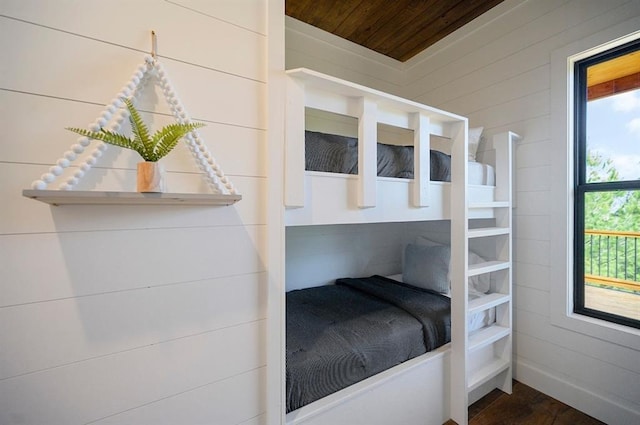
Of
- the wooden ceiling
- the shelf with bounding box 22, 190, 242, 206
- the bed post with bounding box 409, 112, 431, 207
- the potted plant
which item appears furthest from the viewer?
the wooden ceiling

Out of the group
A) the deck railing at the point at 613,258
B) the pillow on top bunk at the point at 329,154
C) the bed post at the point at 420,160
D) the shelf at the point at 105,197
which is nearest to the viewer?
the shelf at the point at 105,197

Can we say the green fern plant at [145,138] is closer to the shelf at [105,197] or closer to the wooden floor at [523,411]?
the shelf at [105,197]

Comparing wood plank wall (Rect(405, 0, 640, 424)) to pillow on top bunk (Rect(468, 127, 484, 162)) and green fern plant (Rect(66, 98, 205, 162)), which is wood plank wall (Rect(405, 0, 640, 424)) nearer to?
pillow on top bunk (Rect(468, 127, 484, 162))

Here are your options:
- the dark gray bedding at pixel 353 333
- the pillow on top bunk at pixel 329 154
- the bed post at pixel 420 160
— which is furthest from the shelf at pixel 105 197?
the bed post at pixel 420 160

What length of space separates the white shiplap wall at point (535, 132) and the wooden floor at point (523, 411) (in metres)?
0.07

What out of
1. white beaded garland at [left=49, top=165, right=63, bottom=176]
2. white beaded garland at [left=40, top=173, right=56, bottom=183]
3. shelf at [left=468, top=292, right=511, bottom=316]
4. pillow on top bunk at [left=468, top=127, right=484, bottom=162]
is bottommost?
shelf at [left=468, top=292, right=511, bottom=316]

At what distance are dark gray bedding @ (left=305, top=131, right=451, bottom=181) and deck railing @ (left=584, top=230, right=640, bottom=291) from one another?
143 cm

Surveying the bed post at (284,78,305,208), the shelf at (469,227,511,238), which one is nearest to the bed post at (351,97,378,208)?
A: the bed post at (284,78,305,208)

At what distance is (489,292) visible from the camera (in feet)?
6.94

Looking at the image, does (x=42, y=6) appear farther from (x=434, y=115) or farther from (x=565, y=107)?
(x=565, y=107)

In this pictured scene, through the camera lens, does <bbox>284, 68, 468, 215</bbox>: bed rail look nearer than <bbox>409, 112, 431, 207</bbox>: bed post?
Yes

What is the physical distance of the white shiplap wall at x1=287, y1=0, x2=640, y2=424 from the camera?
1678 mm

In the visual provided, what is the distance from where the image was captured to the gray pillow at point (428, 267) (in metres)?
2.21

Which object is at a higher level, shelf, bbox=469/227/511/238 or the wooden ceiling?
the wooden ceiling
